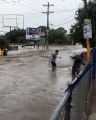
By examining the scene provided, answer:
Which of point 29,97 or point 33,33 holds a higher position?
point 33,33

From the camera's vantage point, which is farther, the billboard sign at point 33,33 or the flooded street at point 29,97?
the billboard sign at point 33,33

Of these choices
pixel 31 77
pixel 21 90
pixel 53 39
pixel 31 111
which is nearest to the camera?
pixel 31 111

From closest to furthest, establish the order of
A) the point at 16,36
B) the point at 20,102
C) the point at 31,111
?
1. the point at 31,111
2. the point at 20,102
3. the point at 16,36

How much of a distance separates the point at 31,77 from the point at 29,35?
288ft

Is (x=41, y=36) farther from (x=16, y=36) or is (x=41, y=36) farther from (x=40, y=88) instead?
(x=40, y=88)

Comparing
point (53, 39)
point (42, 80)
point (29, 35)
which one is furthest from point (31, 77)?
point (53, 39)

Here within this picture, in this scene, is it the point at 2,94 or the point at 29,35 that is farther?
the point at 29,35

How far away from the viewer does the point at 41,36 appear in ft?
362

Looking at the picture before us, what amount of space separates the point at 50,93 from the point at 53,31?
145 m

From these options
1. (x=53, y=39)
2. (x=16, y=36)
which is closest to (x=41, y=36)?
(x=16, y=36)

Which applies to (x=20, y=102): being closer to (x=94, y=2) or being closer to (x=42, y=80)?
(x=42, y=80)

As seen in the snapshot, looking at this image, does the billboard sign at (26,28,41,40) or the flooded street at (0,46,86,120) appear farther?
the billboard sign at (26,28,41,40)

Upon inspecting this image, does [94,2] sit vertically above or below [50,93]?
above

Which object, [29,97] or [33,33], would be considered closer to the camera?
[29,97]
